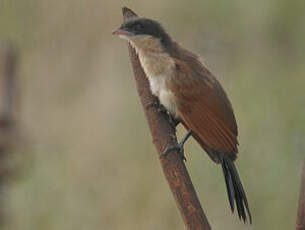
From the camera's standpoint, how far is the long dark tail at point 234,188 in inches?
90.6

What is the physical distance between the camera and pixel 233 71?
4859 millimetres

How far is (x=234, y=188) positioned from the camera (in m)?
2.41

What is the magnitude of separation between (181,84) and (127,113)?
6.26 ft

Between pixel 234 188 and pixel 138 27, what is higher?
pixel 138 27

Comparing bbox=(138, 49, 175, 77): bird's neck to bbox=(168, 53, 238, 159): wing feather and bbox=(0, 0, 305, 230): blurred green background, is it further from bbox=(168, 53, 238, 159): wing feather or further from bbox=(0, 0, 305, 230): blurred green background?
bbox=(0, 0, 305, 230): blurred green background

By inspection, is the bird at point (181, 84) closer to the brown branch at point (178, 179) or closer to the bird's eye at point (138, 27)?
the bird's eye at point (138, 27)

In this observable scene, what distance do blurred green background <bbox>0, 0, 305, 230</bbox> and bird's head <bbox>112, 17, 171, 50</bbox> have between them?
1.43m

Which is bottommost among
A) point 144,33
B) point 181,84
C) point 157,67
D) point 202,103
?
point 202,103

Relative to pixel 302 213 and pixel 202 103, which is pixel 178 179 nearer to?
pixel 302 213

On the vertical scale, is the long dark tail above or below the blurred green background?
below

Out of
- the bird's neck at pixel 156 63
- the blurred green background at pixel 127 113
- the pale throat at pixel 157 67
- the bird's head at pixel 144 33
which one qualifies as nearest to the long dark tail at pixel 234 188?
the pale throat at pixel 157 67

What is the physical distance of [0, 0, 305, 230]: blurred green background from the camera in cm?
404

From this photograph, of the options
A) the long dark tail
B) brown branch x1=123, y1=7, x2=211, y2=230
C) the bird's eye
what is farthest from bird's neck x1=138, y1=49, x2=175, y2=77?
brown branch x1=123, y1=7, x2=211, y2=230

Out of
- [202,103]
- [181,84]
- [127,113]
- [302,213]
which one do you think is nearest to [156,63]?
[181,84]
